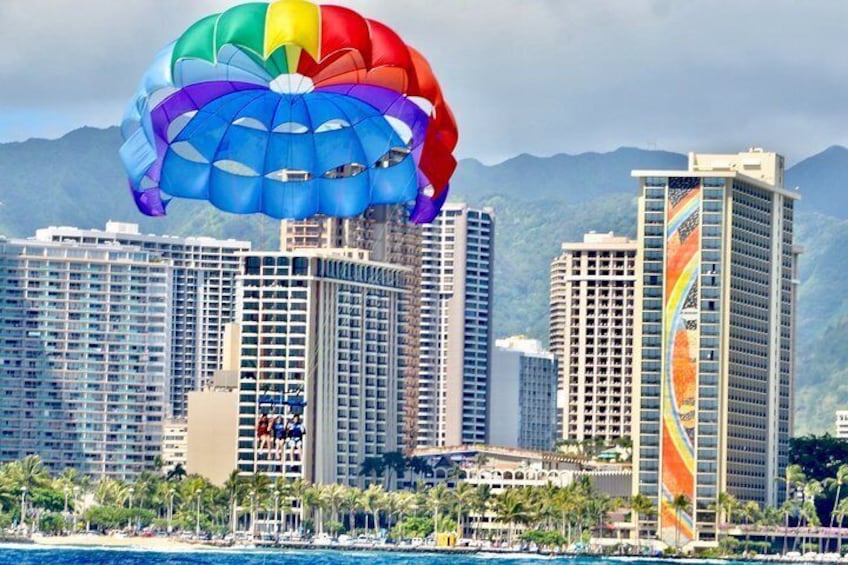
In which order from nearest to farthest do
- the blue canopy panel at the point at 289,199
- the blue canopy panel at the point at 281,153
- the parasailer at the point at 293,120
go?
the parasailer at the point at 293,120
the blue canopy panel at the point at 281,153
the blue canopy panel at the point at 289,199

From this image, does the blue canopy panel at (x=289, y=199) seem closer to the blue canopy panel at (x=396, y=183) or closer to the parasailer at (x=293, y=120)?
the parasailer at (x=293, y=120)

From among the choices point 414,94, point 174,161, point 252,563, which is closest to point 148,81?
point 174,161

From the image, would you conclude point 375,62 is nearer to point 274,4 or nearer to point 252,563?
point 274,4

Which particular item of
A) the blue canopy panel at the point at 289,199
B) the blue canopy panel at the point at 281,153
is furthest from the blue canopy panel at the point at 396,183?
the blue canopy panel at the point at 289,199

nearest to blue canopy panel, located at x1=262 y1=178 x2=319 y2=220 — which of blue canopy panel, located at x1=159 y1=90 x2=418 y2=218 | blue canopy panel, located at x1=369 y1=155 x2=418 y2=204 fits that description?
blue canopy panel, located at x1=159 y1=90 x2=418 y2=218

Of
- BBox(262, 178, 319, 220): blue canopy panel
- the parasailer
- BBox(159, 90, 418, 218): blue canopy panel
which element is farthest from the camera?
BBox(262, 178, 319, 220): blue canopy panel

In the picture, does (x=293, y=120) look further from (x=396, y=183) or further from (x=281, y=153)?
(x=396, y=183)

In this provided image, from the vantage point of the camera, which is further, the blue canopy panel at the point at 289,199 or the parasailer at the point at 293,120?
the blue canopy panel at the point at 289,199

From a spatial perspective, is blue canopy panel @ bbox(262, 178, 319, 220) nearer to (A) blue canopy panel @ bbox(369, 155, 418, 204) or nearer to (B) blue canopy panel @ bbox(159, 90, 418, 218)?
(B) blue canopy panel @ bbox(159, 90, 418, 218)
